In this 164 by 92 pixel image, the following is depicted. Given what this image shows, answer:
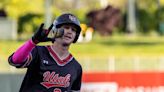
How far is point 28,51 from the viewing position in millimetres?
5652

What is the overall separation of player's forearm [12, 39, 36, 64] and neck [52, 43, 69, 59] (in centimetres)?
38

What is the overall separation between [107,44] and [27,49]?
116ft

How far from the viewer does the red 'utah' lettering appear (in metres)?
5.99

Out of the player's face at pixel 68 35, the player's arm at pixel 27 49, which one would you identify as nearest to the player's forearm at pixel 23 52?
the player's arm at pixel 27 49

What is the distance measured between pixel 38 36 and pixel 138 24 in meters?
51.9

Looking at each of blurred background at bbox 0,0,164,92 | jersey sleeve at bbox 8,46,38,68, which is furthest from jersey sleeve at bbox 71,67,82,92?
jersey sleeve at bbox 8,46,38,68

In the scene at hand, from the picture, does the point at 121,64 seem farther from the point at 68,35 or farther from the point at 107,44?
the point at 68,35

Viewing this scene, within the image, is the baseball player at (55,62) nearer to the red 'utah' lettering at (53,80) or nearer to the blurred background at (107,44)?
the red 'utah' lettering at (53,80)

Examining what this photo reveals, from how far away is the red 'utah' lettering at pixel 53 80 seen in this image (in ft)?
19.7

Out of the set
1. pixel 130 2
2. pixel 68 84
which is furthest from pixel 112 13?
pixel 68 84

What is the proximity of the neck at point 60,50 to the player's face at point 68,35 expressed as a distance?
10 centimetres

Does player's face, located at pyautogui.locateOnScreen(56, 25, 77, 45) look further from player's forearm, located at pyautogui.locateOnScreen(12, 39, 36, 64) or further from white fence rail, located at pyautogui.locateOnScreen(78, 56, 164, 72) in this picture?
white fence rail, located at pyautogui.locateOnScreen(78, 56, 164, 72)

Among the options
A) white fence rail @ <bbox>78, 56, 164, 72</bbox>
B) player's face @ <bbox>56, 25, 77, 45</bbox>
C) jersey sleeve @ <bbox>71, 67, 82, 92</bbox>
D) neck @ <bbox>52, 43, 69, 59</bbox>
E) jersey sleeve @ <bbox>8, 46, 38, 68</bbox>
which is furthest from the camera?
white fence rail @ <bbox>78, 56, 164, 72</bbox>

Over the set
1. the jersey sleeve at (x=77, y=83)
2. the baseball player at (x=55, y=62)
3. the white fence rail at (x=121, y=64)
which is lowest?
the white fence rail at (x=121, y=64)
